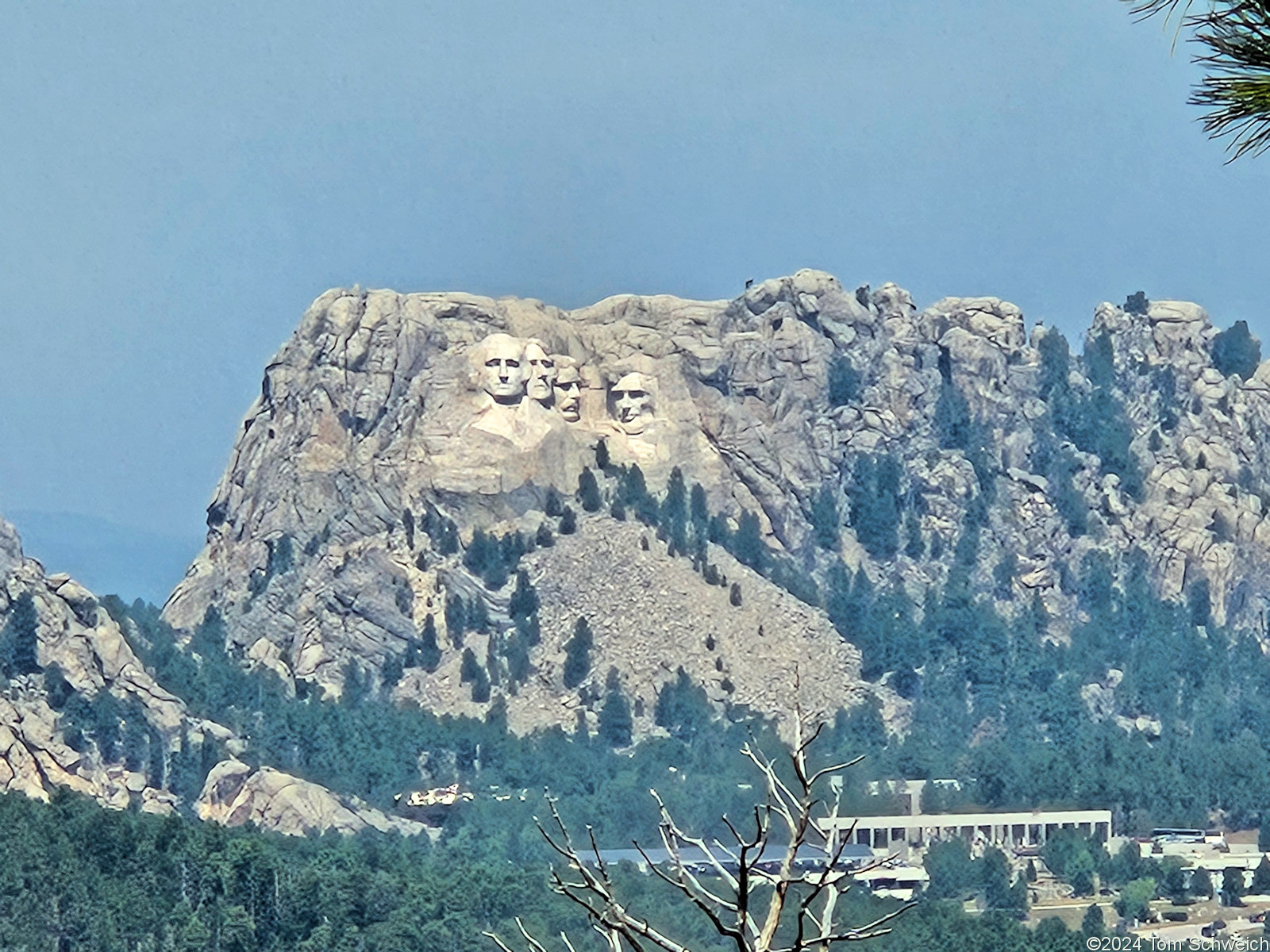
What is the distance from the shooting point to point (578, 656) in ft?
507

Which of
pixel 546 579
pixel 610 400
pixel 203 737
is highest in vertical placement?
pixel 610 400

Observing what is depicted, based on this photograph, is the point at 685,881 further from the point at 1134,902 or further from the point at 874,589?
the point at 874,589

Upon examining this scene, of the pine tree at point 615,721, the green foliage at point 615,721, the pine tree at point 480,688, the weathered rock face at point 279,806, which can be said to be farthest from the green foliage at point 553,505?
the weathered rock face at point 279,806

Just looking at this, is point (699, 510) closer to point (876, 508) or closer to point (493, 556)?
point (493, 556)

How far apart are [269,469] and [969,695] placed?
39539mm

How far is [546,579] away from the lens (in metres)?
160

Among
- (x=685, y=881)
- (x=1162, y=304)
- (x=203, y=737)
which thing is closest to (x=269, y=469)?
(x=203, y=737)

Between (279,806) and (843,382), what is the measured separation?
55521mm

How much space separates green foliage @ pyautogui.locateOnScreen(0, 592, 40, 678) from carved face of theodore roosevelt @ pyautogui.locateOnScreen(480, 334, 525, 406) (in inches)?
1215

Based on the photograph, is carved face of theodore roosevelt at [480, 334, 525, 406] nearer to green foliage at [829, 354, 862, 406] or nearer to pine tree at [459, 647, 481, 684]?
pine tree at [459, 647, 481, 684]

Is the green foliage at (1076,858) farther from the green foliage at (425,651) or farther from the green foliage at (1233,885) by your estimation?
the green foliage at (425,651)

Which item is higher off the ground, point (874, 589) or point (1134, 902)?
point (874, 589)

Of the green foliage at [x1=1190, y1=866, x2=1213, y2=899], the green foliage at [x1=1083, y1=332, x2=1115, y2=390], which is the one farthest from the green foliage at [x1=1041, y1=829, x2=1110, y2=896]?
the green foliage at [x1=1083, y1=332, x2=1115, y2=390]

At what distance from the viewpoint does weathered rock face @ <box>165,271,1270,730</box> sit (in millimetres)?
158250
